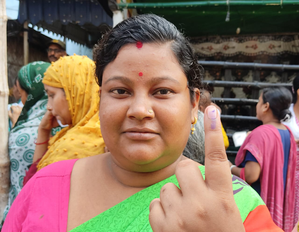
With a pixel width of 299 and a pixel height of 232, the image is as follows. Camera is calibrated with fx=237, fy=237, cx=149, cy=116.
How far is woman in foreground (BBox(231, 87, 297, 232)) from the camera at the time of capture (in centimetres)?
245

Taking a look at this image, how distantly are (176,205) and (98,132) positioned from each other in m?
1.18

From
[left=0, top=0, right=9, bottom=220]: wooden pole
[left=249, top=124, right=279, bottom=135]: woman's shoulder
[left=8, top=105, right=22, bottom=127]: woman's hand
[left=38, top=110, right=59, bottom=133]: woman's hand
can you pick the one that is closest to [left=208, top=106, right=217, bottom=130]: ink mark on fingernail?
[left=38, top=110, right=59, bottom=133]: woman's hand

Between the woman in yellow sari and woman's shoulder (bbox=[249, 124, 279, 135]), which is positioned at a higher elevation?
the woman in yellow sari

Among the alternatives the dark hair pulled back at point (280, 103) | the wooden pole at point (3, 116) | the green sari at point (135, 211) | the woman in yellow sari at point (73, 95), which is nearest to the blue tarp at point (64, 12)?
the wooden pole at point (3, 116)

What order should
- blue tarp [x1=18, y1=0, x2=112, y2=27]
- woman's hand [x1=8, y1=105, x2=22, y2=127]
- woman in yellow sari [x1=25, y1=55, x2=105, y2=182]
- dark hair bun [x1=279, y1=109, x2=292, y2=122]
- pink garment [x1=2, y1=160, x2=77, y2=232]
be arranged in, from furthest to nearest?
blue tarp [x1=18, y1=0, x2=112, y2=27]
woman's hand [x1=8, y1=105, x2=22, y2=127]
dark hair bun [x1=279, y1=109, x2=292, y2=122]
woman in yellow sari [x1=25, y1=55, x2=105, y2=182]
pink garment [x1=2, y1=160, x2=77, y2=232]

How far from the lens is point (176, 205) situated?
60 cm

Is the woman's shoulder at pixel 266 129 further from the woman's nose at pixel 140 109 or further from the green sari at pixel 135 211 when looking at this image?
the woman's nose at pixel 140 109

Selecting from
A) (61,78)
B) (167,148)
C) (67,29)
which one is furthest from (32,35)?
(167,148)

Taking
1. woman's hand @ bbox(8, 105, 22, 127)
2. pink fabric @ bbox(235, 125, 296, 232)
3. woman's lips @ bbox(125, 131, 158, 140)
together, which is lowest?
pink fabric @ bbox(235, 125, 296, 232)

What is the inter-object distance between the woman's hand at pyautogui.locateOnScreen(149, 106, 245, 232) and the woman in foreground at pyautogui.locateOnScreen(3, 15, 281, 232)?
253 mm

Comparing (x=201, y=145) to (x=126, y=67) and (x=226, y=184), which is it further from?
(x=226, y=184)

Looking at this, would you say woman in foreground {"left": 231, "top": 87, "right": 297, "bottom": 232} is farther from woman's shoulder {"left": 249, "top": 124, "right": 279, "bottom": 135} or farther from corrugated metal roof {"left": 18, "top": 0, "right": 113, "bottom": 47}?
corrugated metal roof {"left": 18, "top": 0, "right": 113, "bottom": 47}

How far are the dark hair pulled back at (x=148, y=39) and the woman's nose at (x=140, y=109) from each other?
217 millimetres

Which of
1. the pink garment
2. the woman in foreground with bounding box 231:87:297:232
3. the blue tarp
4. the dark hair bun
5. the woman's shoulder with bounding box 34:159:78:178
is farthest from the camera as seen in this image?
the blue tarp
